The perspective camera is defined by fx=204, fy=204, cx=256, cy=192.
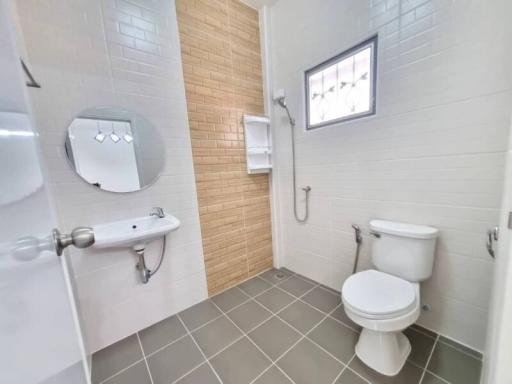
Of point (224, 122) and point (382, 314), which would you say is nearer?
point (382, 314)

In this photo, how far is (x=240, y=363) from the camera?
1.29 m

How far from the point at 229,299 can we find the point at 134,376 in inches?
33.2

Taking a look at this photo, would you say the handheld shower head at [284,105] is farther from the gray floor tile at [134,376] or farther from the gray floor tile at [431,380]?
the gray floor tile at [134,376]

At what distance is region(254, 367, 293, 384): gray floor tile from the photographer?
3.81 ft

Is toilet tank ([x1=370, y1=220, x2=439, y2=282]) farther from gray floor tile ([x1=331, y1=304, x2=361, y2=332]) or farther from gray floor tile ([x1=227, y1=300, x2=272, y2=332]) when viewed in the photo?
gray floor tile ([x1=227, y1=300, x2=272, y2=332])

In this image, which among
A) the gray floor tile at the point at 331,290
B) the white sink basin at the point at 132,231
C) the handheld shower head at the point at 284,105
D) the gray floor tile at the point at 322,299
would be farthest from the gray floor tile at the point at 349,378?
the handheld shower head at the point at 284,105

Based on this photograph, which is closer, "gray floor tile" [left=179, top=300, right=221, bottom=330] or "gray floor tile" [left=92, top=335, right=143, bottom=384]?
"gray floor tile" [left=92, top=335, right=143, bottom=384]

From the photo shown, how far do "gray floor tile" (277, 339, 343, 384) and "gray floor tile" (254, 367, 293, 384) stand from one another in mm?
34

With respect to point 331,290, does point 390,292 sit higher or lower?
higher

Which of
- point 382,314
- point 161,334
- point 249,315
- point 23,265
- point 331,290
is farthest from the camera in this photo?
point 331,290

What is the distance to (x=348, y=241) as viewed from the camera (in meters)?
1.76

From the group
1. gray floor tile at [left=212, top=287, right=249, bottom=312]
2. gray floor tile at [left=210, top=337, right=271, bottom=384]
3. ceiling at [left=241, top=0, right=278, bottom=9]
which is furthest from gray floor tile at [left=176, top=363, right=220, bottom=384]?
ceiling at [left=241, top=0, right=278, bottom=9]

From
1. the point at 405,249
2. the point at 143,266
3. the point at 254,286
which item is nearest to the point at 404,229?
the point at 405,249

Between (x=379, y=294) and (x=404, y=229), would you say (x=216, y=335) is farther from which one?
(x=404, y=229)
